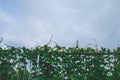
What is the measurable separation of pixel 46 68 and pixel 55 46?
0.68m

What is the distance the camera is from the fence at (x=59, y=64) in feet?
28.3

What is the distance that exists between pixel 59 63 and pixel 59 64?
29mm

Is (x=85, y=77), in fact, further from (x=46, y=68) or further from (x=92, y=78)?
(x=46, y=68)

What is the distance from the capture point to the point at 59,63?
873 cm

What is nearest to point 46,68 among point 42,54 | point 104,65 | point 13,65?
point 42,54

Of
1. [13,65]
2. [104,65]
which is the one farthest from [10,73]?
[104,65]

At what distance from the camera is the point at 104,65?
8.69 m

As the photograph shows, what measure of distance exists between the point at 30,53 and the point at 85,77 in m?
1.71

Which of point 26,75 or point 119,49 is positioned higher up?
point 119,49

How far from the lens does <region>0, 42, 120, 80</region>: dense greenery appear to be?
864 centimetres

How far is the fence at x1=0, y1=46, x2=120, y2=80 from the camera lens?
28.3 ft

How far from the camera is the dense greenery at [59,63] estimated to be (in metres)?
8.64

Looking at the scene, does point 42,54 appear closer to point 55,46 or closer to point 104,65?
point 55,46

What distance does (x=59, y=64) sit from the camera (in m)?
8.73
